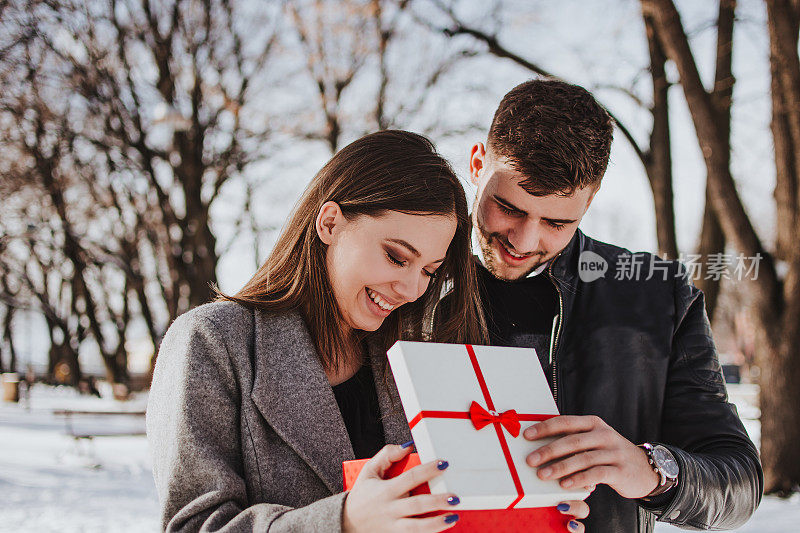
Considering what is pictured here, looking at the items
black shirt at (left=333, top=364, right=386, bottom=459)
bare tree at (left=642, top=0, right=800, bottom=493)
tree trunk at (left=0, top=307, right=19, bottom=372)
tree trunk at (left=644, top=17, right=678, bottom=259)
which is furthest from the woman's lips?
tree trunk at (left=0, top=307, right=19, bottom=372)

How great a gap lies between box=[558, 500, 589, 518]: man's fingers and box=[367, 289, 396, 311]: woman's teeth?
30.4 inches

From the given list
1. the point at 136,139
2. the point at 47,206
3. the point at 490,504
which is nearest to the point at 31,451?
the point at 136,139

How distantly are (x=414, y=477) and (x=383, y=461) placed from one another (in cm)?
14

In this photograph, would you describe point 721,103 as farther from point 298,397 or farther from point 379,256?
point 298,397

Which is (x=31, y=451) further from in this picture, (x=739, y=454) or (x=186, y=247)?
(x=739, y=454)

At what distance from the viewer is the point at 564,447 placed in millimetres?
1586

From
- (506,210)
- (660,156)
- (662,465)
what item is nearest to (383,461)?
(662,465)

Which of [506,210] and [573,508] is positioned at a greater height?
[506,210]

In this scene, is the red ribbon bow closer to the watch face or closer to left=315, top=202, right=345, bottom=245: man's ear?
the watch face

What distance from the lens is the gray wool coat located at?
1.75 meters

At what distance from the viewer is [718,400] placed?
7.22ft

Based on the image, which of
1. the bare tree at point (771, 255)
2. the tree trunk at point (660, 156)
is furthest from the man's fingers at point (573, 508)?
the tree trunk at point (660, 156)

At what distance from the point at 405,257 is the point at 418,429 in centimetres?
65

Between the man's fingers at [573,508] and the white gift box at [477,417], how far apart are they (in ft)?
0.06
